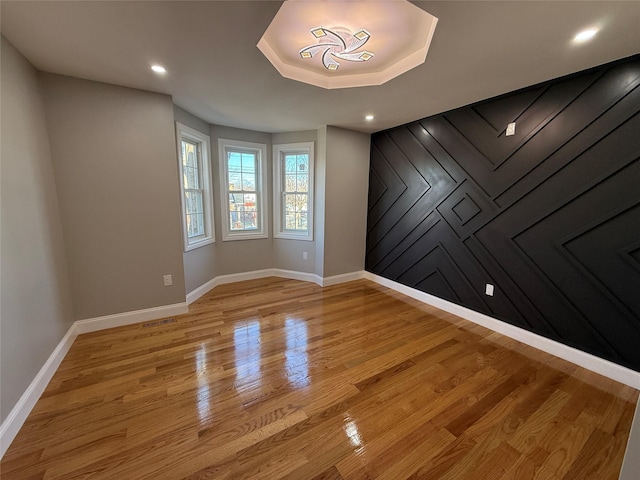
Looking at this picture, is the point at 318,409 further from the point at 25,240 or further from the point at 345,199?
the point at 345,199

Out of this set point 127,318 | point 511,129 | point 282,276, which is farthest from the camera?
point 282,276

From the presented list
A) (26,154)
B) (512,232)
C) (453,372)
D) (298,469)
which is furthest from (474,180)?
(26,154)

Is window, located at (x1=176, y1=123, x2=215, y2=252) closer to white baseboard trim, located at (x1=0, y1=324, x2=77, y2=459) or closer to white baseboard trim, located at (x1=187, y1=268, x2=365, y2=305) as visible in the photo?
white baseboard trim, located at (x1=187, y1=268, x2=365, y2=305)

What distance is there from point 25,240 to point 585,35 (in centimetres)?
387

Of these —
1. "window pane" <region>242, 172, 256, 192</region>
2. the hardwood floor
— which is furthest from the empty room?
"window pane" <region>242, 172, 256, 192</region>

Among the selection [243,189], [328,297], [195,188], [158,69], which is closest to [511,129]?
[328,297]

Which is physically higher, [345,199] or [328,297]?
→ [345,199]

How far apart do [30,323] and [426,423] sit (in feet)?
8.76

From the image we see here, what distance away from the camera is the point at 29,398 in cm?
160

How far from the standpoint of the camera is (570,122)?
2084 millimetres

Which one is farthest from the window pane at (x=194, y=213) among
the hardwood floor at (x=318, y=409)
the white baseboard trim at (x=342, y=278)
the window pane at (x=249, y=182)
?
the white baseboard trim at (x=342, y=278)

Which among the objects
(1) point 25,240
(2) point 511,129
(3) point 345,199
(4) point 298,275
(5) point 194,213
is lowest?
(4) point 298,275

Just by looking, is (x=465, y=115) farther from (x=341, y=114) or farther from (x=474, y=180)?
(x=341, y=114)

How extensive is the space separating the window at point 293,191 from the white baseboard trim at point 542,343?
1.96 meters
